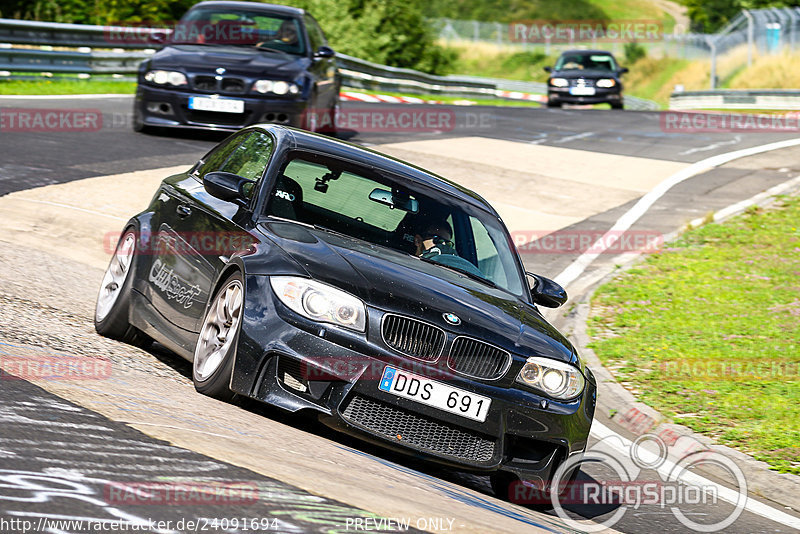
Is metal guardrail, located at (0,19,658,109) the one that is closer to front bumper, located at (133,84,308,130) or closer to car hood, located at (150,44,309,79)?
car hood, located at (150,44,309,79)

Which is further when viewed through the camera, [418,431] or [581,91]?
[581,91]

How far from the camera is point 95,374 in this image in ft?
18.6

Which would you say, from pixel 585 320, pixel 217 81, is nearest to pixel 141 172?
pixel 217 81

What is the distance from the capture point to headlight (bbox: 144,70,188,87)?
15.0 m

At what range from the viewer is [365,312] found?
17.9 ft

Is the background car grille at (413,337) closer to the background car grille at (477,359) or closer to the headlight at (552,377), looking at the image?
the background car grille at (477,359)

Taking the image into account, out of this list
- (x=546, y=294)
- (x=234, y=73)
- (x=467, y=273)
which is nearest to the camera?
(x=467, y=273)

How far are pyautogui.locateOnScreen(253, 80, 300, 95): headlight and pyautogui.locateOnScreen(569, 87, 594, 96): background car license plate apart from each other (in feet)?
60.6

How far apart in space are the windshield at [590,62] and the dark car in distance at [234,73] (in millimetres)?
18164

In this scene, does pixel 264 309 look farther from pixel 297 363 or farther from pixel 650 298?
pixel 650 298

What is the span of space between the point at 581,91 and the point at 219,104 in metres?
19.1

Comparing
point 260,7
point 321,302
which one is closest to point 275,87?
point 260,7

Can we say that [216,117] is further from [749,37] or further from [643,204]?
[749,37]

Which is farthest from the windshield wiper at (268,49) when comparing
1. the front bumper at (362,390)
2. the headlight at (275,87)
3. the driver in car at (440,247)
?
the front bumper at (362,390)
